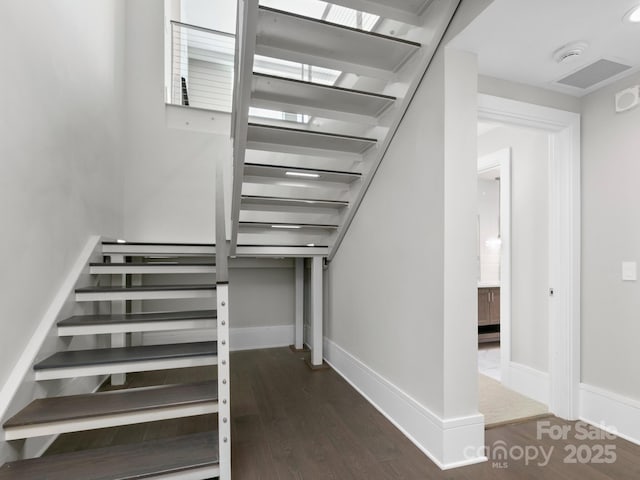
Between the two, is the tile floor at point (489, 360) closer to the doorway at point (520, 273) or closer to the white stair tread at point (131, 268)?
the doorway at point (520, 273)

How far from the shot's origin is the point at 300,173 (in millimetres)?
2643

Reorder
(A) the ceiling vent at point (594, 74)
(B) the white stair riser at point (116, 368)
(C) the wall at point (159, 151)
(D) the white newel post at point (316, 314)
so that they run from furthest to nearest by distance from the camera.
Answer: (C) the wall at point (159, 151) → (D) the white newel post at point (316, 314) → (A) the ceiling vent at point (594, 74) → (B) the white stair riser at point (116, 368)

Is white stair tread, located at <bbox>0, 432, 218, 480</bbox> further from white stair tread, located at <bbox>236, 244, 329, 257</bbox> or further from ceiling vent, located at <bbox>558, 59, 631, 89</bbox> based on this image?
ceiling vent, located at <bbox>558, 59, 631, 89</bbox>

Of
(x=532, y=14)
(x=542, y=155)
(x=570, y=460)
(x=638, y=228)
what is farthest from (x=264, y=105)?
(x=570, y=460)

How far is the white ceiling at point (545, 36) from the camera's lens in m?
1.52

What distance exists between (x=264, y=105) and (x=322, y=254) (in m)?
1.71

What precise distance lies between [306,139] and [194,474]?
2058 mm

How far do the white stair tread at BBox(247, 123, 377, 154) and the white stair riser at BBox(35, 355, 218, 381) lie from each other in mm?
1456

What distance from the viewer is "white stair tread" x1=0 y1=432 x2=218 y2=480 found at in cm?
137

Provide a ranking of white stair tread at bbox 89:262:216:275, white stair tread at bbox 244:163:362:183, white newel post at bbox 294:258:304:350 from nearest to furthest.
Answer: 1. white stair tread at bbox 89:262:216:275
2. white stair tread at bbox 244:163:362:183
3. white newel post at bbox 294:258:304:350

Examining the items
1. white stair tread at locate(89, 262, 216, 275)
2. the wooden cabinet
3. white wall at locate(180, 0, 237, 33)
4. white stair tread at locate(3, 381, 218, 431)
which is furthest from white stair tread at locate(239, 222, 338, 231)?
white wall at locate(180, 0, 237, 33)

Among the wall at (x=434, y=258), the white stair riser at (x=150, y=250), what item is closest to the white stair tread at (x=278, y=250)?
the white stair riser at (x=150, y=250)

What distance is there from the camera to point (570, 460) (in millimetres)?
1824

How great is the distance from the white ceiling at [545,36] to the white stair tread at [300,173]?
1.17 meters
